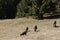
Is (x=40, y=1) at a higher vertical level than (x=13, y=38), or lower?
higher

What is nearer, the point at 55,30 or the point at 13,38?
the point at 13,38

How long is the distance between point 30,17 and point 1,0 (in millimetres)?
11801

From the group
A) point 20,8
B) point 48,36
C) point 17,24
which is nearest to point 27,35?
point 48,36

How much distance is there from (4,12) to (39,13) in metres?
12.4

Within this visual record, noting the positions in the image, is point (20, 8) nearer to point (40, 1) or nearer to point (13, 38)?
point (40, 1)

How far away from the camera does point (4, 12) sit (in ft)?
148

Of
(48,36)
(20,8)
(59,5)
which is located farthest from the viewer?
(59,5)

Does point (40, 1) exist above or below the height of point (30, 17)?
above

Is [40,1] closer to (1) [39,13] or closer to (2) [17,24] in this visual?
(1) [39,13]

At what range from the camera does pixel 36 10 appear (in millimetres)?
34281

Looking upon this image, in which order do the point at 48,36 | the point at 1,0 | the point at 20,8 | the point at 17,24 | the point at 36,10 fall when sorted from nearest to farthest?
the point at 48,36 → the point at 17,24 → the point at 36,10 → the point at 20,8 → the point at 1,0

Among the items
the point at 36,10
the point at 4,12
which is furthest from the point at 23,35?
the point at 4,12

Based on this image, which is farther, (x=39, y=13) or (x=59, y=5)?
(x=59, y=5)

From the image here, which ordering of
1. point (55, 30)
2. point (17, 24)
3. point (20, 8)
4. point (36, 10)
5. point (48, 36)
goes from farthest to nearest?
point (20, 8) → point (36, 10) → point (17, 24) → point (55, 30) → point (48, 36)
